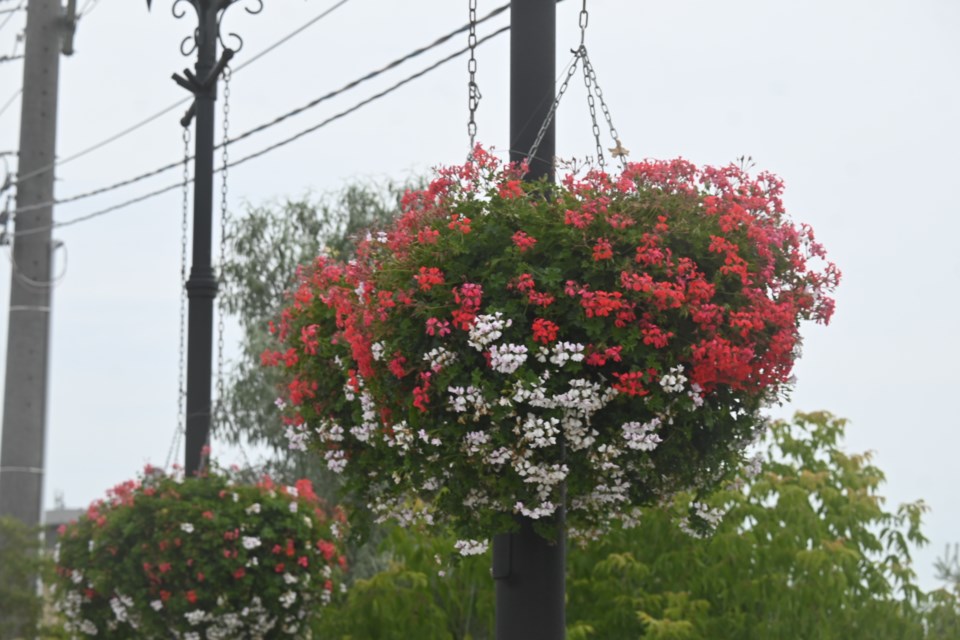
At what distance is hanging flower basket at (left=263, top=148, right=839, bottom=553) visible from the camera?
4.64 meters

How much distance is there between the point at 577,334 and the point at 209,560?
17.3 feet

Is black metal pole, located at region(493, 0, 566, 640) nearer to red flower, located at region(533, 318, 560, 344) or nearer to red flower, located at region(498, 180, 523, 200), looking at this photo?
red flower, located at region(498, 180, 523, 200)

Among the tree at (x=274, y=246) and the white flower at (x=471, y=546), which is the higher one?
the tree at (x=274, y=246)

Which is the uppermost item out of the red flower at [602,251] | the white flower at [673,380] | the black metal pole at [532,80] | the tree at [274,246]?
the tree at [274,246]

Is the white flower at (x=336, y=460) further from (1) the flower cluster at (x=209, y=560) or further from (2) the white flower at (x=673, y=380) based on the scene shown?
(1) the flower cluster at (x=209, y=560)

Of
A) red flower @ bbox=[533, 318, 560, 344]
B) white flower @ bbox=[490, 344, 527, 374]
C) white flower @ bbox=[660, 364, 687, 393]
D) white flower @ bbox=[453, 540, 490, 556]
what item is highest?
red flower @ bbox=[533, 318, 560, 344]

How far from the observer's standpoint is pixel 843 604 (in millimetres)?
10531

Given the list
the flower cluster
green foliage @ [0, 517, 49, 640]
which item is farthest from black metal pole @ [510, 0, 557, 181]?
green foliage @ [0, 517, 49, 640]

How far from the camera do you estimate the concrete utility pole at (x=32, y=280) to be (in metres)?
13.3

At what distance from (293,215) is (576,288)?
16.9 meters

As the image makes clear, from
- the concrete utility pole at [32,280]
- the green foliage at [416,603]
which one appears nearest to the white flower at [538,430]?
the green foliage at [416,603]

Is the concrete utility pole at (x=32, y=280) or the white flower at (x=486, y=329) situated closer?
the white flower at (x=486, y=329)

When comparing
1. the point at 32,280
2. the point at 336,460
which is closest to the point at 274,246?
the point at 32,280

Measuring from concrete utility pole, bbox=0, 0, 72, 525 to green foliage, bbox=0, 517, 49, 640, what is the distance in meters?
0.21
